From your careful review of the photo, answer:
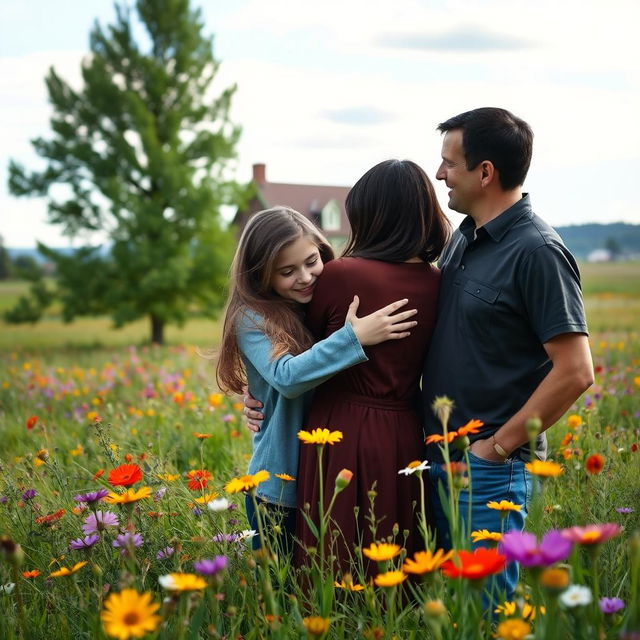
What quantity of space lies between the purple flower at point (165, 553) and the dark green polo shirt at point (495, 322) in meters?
0.94

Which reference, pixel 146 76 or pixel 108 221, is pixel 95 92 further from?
pixel 108 221

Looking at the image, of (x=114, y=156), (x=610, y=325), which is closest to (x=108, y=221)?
(x=114, y=156)

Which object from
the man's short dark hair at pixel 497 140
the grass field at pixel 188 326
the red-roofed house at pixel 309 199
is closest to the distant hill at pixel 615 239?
the grass field at pixel 188 326

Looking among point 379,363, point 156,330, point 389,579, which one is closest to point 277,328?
point 379,363

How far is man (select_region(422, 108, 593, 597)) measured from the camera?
241cm

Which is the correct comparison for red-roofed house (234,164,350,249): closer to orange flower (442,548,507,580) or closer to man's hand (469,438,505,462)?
man's hand (469,438,505,462)

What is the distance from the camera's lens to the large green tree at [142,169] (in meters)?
17.0

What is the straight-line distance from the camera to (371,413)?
2562 mm

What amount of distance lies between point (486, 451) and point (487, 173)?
0.96 m

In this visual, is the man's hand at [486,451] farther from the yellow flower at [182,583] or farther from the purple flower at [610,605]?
the yellow flower at [182,583]

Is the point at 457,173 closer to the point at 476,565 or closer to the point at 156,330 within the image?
the point at 476,565

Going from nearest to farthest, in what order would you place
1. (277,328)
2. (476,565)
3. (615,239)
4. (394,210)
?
(476,565), (394,210), (277,328), (615,239)

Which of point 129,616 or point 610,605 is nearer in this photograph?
point 129,616

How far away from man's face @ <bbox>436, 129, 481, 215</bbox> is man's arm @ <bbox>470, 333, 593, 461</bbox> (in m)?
0.62
